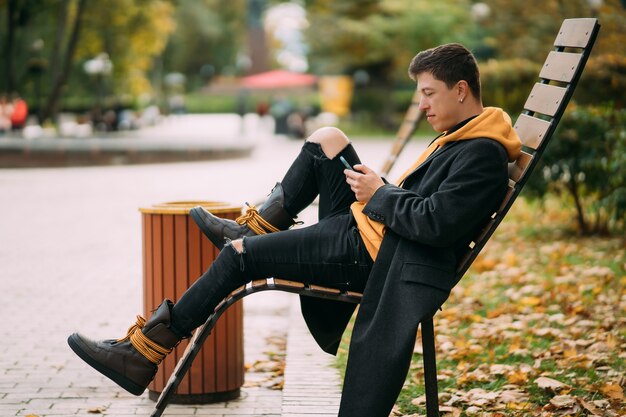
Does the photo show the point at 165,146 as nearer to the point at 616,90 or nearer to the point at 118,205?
the point at 118,205

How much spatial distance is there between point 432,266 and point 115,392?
2.12 metres

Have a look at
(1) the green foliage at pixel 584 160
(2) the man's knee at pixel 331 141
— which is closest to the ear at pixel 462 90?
(2) the man's knee at pixel 331 141

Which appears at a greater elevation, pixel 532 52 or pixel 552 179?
pixel 532 52

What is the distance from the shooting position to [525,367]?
4.88 metres

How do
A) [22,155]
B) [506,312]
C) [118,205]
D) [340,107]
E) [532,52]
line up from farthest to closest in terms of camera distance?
1. [340,107]
2. [22,155]
3. [532,52]
4. [118,205]
5. [506,312]

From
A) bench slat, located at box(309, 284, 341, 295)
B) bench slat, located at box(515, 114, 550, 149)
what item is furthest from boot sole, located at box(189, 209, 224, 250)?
bench slat, located at box(515, 114, 550, 149)

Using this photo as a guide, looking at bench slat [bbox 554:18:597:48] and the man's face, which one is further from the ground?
bench slat [bbox 554:18:597:48]

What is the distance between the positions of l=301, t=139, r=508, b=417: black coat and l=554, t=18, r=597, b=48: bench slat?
629mm

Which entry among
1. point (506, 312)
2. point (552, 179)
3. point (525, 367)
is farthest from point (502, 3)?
point (525, 367)

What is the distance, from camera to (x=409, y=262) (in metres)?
3.38

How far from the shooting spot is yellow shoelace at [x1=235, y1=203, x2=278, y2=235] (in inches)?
151

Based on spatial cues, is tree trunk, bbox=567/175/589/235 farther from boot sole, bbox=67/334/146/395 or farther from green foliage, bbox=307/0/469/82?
green foliage, bbox=307/0/469/82

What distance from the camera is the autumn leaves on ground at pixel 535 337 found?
4324 millimetres

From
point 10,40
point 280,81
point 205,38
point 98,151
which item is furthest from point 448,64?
point 205,38
